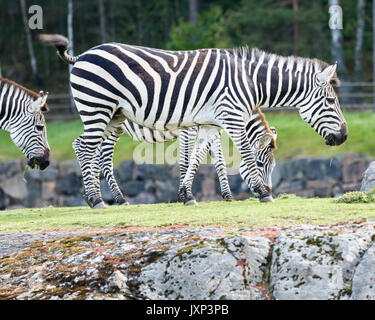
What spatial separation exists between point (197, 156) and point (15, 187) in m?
15.5

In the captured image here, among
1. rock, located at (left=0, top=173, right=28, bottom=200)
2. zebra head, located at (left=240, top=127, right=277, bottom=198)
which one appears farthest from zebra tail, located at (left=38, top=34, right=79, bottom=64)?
rock, located at (left=0, top=173, right=28, bottom=200)

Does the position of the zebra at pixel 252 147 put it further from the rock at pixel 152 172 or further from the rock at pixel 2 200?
the rock at pixel 2 200

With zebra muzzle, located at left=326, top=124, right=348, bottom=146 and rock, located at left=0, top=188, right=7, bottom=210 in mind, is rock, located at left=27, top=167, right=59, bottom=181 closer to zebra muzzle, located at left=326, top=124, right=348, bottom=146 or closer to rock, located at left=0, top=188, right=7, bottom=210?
rock, located at left=0, top=188, right=7, bottom=210

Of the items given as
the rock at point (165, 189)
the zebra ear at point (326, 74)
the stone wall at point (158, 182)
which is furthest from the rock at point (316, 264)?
the rock at point (165, 189)

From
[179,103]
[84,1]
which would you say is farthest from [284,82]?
[84,1]

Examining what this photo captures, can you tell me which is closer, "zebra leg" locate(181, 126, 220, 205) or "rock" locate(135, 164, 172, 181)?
"zebra leg" locate(181, 126, 220, 205)

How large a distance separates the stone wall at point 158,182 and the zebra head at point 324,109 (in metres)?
10.4

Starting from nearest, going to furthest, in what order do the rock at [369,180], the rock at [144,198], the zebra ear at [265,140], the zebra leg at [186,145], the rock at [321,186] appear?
the rock at [369,180], the zebra ear at [265,140], the zebra leg at [186,145], the rock at [321,186], the rock at [144,198]

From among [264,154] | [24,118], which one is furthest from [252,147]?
[24,118]

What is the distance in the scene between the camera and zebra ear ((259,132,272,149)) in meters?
16.8

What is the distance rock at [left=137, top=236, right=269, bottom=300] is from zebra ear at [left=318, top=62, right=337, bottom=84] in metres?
6.12

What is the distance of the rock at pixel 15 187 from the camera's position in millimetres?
29266

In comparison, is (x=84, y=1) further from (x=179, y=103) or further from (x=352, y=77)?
(x=179, y=103)

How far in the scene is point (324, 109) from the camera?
15336 millimetres
